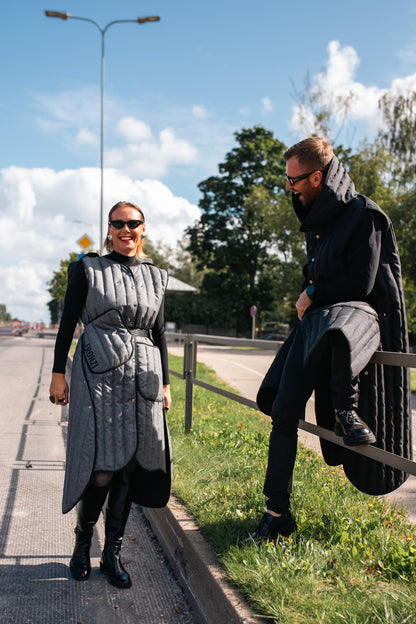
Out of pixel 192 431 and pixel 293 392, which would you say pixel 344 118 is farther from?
pixel 293 392

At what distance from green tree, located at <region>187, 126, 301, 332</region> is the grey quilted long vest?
124 ft

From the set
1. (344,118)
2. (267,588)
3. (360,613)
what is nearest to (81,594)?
(267,588)

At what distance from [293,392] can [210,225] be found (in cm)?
4075

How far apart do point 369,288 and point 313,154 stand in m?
0.71

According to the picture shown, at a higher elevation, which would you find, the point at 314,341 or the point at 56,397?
the point at 314,341

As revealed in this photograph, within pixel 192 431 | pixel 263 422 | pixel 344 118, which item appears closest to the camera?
pixel 192 431

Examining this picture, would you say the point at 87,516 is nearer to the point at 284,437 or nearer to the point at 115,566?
the point at 115,566

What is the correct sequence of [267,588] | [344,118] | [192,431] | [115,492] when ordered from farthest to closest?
1. [344,118]
2. [192,431]
3. [115,492]
4. [267,588]

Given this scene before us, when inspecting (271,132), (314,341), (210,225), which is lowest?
(314,341)

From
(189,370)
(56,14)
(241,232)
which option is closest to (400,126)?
(241,232)

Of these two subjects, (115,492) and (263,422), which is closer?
(115,492)

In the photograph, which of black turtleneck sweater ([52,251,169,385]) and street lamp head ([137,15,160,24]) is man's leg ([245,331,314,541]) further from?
street lamp head ([137,15,160,24])

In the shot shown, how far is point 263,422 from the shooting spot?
677 cm

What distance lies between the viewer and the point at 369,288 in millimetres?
2598
